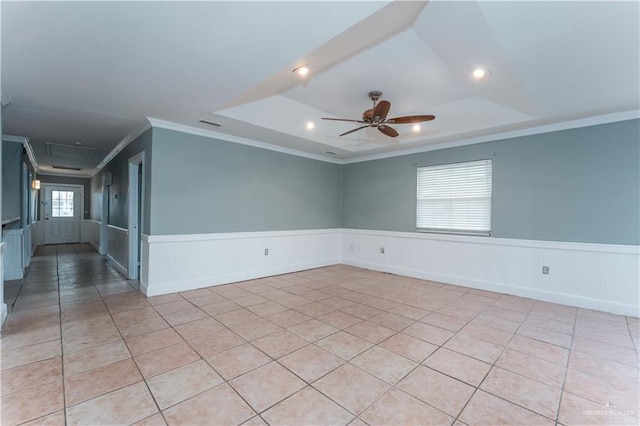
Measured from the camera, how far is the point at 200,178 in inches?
179

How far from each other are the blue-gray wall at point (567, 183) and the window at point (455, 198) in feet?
0.44

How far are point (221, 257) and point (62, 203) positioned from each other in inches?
345

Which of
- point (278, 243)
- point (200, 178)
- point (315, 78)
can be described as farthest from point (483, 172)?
point (200, 178)

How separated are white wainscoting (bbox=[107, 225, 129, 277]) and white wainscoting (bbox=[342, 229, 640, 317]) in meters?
4.83

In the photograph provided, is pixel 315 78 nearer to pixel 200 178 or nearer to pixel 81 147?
pixel 200 178

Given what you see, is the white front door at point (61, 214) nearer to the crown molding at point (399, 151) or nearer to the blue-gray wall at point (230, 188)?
the crown molding at point (399, 151)

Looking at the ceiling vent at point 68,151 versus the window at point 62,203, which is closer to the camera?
the ceiling vent at point 68,151

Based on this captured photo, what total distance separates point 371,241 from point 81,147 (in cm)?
629

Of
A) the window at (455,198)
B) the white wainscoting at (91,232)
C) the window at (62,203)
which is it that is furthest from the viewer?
the window at (62,203)

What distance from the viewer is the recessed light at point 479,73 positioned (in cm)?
267

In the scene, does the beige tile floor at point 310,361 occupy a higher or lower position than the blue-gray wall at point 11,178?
lower

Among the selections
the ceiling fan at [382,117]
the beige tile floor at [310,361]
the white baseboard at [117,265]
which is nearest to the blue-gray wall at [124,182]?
the white baseboard at [117,265]

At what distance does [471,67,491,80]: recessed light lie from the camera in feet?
8.75

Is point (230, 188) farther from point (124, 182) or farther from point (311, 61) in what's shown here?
point (311, 61)
